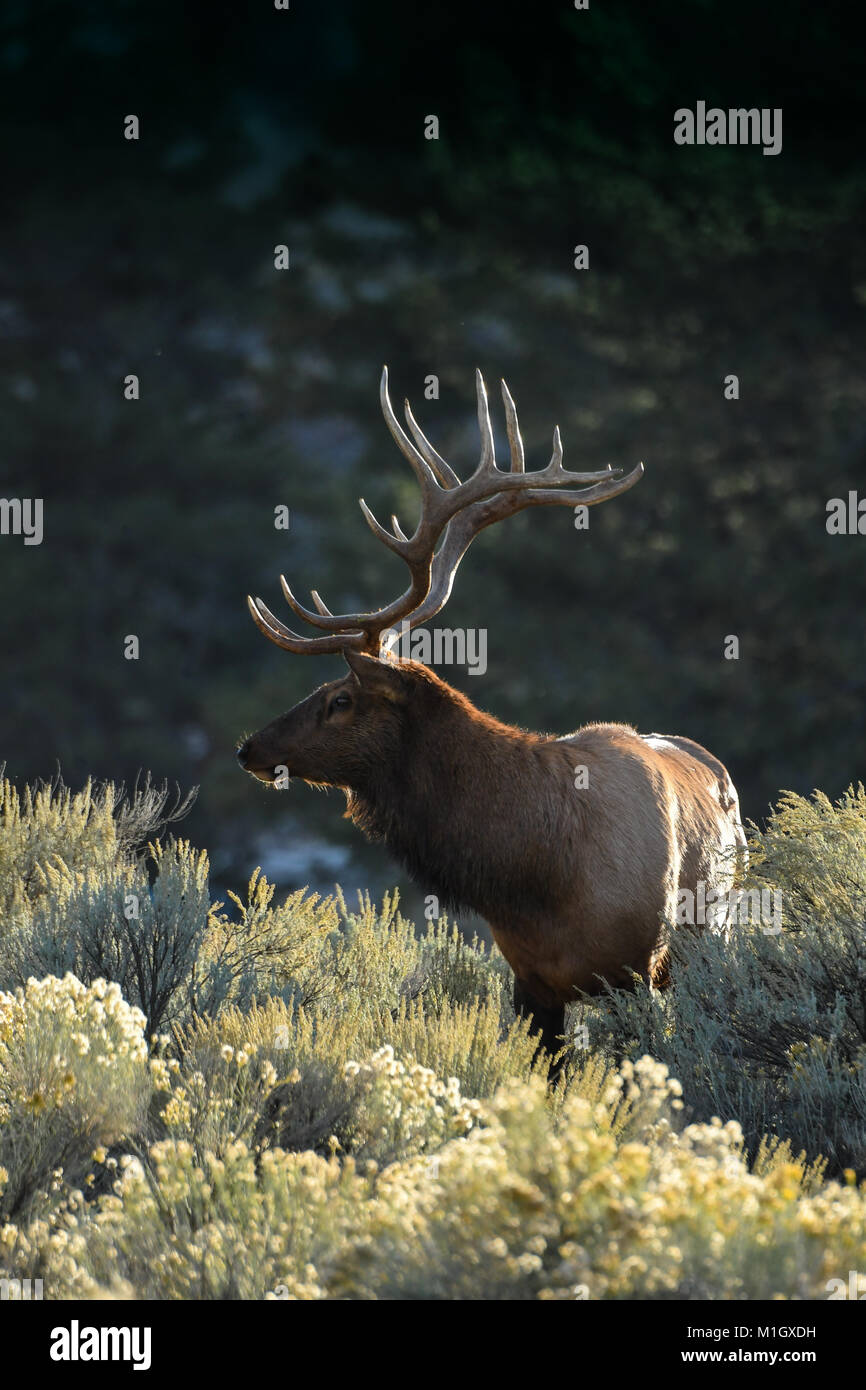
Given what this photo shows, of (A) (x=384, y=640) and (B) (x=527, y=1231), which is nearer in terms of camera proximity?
(B) (x=527, y=1231)

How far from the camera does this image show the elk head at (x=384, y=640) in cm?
513

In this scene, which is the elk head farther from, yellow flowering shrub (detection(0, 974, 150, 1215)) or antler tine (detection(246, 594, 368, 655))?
yellow flowering shrub (detection(0, 974, 150, 1215))

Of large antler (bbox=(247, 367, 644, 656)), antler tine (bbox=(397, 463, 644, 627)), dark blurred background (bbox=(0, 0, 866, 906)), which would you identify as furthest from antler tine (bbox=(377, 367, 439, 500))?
dark blurred background (bbox=(0, 0, 866, 906))

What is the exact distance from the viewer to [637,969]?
16.2ft

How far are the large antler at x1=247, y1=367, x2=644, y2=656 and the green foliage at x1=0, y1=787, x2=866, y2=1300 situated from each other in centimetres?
107

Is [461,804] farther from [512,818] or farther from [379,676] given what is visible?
[379,676]

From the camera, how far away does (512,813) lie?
499 centimetres

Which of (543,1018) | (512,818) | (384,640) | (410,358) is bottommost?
(543,1018)

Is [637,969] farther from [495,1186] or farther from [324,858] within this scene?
[324,858]

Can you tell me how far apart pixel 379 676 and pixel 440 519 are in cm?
79

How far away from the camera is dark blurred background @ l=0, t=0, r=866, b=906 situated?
1727 cm

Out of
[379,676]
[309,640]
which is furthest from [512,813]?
[309,640]

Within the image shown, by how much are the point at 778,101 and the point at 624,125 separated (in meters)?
2.11

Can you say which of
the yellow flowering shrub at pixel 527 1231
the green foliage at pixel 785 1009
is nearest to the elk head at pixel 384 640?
the green foliage at pixel 785 1009
